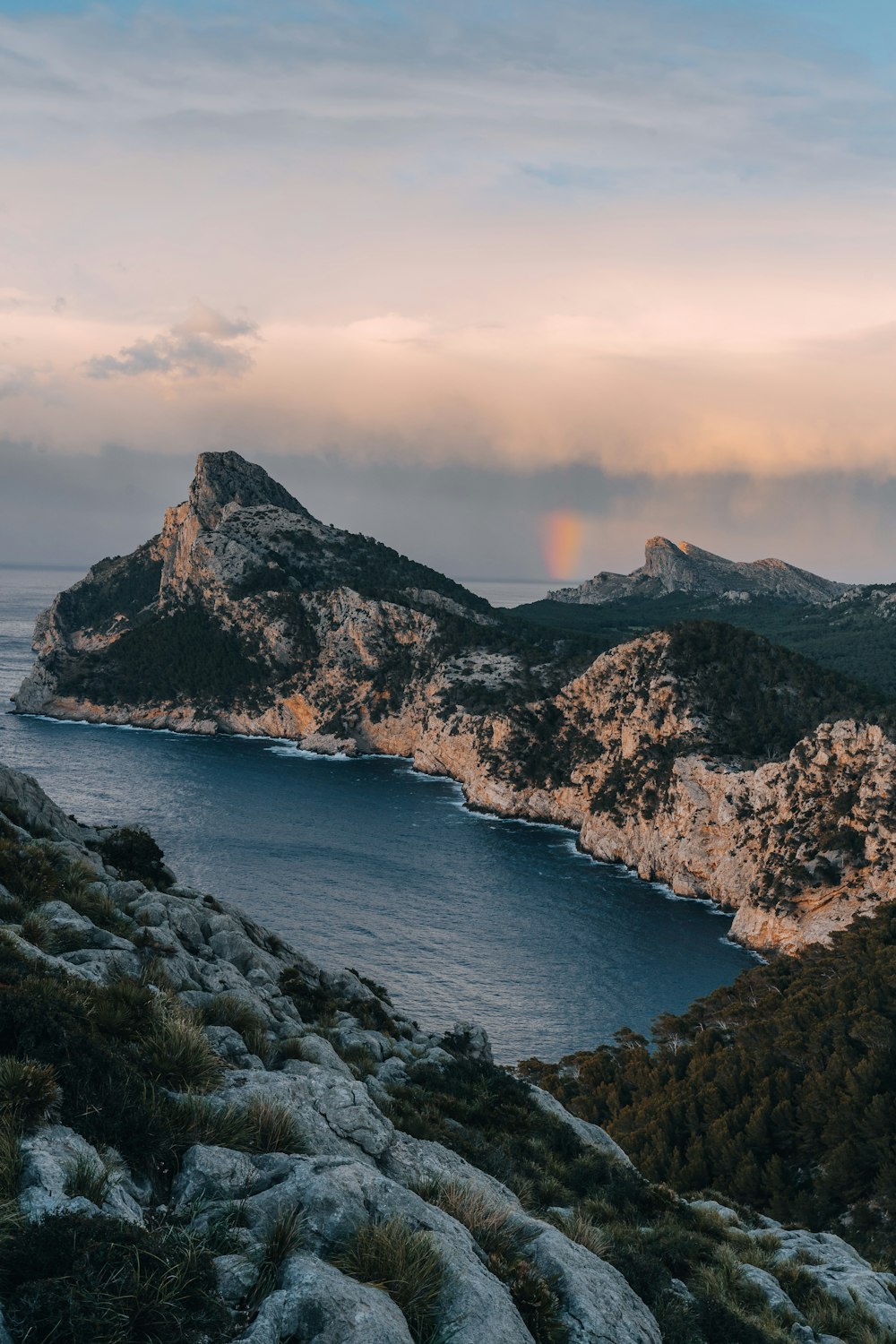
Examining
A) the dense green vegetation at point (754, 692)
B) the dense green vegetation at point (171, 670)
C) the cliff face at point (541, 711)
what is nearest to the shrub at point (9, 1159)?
the cliff face at point (541, 711)

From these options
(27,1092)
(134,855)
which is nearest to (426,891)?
(134,855)

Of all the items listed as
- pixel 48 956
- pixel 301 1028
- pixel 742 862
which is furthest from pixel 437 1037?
pixel 742 862

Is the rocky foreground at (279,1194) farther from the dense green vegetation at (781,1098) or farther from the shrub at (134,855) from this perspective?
the dense green vegetation at (781,1098)

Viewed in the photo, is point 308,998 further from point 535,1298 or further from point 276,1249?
point 276,1249

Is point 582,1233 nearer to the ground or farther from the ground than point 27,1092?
nearer to the ground

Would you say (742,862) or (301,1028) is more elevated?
(301,1028)

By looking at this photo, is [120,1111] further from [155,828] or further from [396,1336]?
[155,828]
